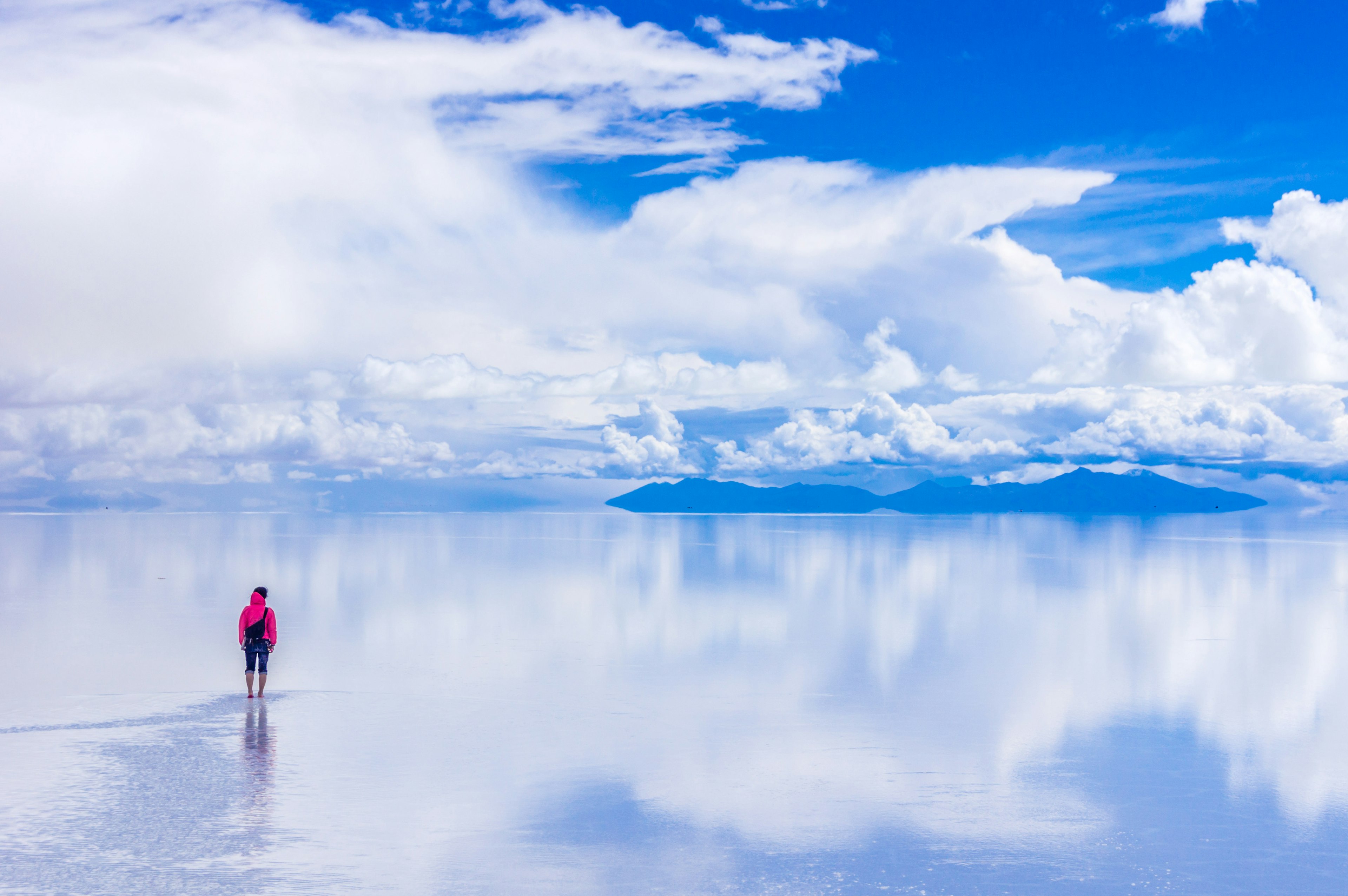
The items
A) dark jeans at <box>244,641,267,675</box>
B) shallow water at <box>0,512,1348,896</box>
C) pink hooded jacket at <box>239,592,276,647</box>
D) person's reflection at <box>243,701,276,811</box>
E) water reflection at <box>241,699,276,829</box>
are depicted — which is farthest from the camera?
dark jeans at <box>244,641,267,675</box>

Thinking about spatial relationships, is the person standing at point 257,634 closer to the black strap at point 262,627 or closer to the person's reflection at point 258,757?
the black strap at point 262,627

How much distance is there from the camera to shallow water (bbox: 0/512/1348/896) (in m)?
13.0

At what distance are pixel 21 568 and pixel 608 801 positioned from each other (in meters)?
62.0

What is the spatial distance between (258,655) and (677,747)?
952 centimetres

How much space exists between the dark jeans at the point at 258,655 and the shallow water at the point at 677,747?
2.47 feet

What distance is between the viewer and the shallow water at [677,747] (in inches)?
513

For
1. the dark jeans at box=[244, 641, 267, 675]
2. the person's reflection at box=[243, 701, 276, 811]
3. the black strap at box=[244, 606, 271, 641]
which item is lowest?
the person's reflection at box=[243, 701, 276, 811]

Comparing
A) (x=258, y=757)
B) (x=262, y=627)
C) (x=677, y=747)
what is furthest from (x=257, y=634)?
(x=677, y=747)

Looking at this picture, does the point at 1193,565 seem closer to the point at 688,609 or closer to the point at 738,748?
the point at 688,609

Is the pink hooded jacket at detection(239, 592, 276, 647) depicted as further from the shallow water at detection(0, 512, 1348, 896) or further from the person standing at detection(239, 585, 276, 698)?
the shallow water at detection(0, 512, 1348, 896)

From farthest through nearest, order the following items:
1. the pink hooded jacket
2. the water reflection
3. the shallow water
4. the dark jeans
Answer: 1. the dark jeans
2. the pink hooded jacket
3. the water reflection
4. the shallow water

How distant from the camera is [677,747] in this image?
1906 centimetres

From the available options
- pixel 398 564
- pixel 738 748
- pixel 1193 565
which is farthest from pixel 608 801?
pixel 1193 565

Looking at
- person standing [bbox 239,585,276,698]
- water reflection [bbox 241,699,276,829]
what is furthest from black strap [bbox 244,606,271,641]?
water reflection [bbox 241,699,276,829]
